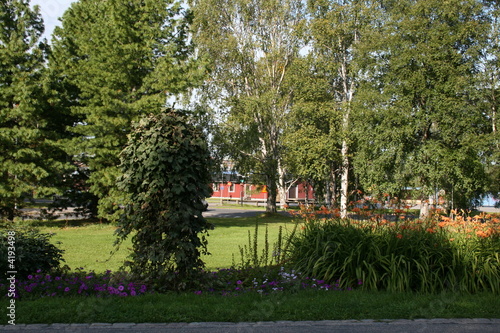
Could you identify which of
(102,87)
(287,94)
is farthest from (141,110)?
(287,94)

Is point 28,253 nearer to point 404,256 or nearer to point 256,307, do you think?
point 256,307

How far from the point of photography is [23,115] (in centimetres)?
1677

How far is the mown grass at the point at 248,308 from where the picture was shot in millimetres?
4371

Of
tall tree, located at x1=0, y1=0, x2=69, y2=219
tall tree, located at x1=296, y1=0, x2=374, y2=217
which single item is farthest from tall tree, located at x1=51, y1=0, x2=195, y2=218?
tall tree, located at x1=296, y1=0, x2=374, y2=217

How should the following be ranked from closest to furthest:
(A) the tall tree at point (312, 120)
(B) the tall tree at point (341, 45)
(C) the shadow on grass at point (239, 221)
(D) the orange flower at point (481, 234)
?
(D) the orange flower at point (481, 234)
(C) the shadow on grass at point (239, 221)
(B) the tall tree at point (341, 45)
(A) the tall tree at point (312, 120)

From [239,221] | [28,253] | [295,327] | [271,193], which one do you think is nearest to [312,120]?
[271,193]

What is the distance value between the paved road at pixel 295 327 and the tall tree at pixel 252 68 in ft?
77.8

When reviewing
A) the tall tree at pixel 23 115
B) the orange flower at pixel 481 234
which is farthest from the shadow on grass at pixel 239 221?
the orange flower at pixel 481 234

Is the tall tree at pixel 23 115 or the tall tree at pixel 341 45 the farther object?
the tall tree at pixel 341 45

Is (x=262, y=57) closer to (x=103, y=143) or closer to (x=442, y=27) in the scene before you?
(x=442, y=27)

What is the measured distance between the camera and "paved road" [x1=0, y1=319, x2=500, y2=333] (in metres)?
4.08

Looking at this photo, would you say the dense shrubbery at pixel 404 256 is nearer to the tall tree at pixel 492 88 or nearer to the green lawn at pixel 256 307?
the green lawn at pixel 256 307

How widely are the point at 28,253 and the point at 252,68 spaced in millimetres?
25903

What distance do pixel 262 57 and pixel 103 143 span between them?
16651 millimetres
